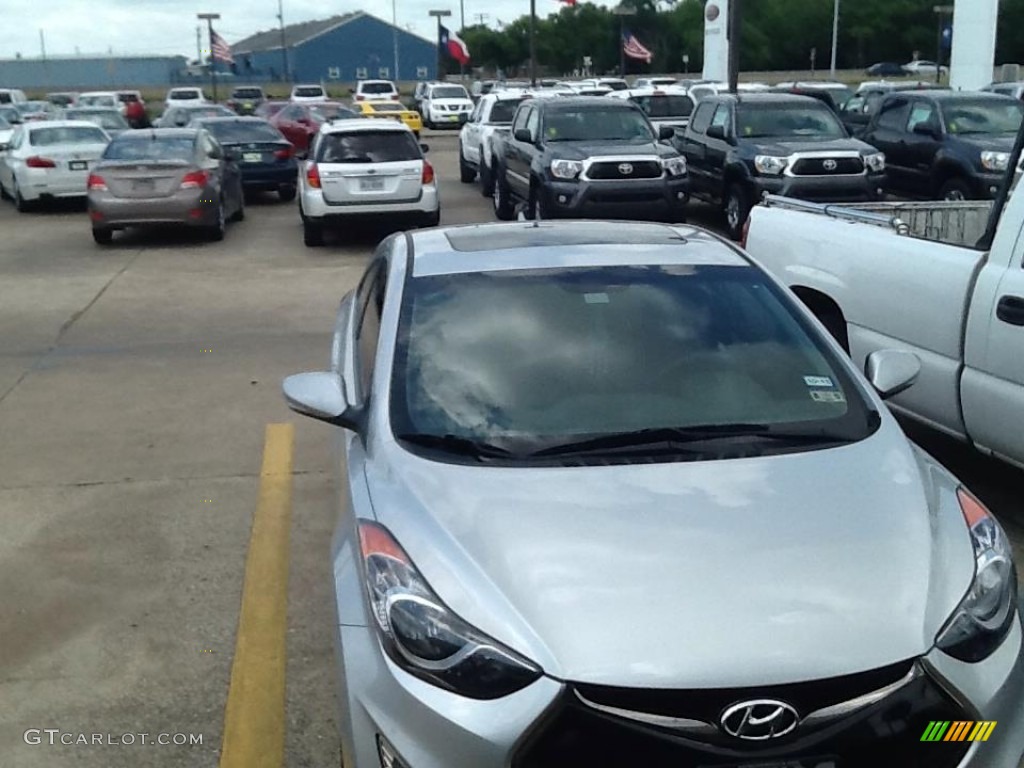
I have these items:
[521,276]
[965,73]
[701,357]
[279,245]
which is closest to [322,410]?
[521,276]

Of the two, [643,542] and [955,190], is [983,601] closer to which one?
→ [643,542]

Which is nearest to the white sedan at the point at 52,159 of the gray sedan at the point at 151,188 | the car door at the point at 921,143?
the gray sedan at the point at 151,188

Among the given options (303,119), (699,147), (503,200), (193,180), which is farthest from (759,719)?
(303,119)

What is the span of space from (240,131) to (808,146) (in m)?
10.7

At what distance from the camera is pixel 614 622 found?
2.92 meters

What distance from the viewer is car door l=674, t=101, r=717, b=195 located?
17.5 meters

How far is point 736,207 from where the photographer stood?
1642 cm

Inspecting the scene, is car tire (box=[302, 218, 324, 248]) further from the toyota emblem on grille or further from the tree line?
the tree line

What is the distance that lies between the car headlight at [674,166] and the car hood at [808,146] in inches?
38.5

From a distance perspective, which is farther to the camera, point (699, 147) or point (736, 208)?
point (699, 147)

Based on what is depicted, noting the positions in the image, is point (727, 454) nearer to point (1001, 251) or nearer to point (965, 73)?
point (1001, 251)

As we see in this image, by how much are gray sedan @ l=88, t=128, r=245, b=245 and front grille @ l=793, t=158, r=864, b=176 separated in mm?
7871

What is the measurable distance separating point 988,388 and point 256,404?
4936mm

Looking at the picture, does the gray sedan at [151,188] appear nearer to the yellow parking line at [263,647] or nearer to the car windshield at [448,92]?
the yellow parking line at [263,647]
